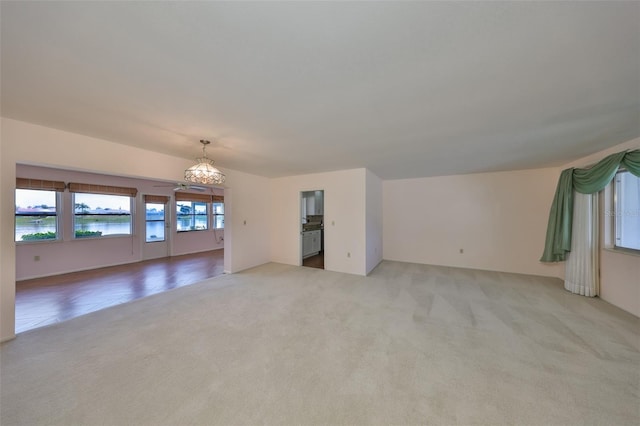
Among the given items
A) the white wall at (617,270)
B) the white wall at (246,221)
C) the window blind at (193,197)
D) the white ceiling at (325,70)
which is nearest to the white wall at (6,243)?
the white ceiling at (325,70)

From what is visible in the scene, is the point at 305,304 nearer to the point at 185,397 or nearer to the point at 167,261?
the point at 185,397

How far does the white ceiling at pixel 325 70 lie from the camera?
104 cm

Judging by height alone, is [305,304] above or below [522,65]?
below

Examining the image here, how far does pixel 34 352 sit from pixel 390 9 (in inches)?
159

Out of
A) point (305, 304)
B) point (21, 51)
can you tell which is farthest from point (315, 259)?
point (21, 51)

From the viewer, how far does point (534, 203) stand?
4.51 metres

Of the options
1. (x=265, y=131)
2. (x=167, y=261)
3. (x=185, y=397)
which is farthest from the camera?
(x=167, y=261)

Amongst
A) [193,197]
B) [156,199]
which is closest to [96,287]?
[156,199]

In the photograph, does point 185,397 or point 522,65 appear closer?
point 522,65

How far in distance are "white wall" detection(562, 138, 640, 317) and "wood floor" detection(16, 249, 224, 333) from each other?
6.90 metres

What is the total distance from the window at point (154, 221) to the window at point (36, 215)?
172 centimetres

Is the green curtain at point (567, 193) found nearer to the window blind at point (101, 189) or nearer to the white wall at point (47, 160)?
the white wall at point (47, 160)

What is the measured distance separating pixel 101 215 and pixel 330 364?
6839mm

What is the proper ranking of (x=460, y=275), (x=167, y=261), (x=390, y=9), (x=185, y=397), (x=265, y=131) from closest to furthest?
1. (x=390, y=9)
2. (x=185, y=397)
3. (x=265, y=131)
4. (x=460, y=275)
5. (x=167, y=261)
